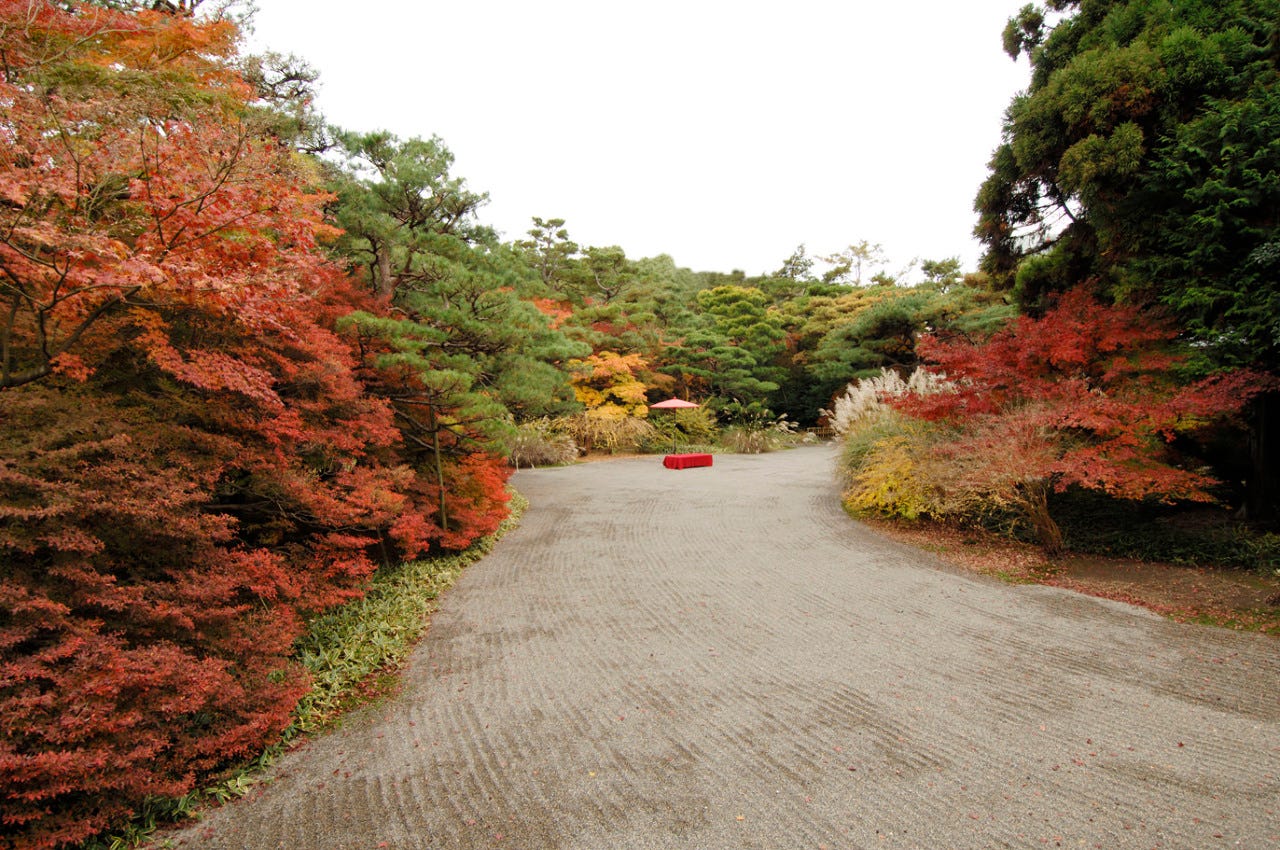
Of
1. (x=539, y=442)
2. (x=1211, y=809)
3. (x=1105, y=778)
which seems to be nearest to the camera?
(x=1211, y=809)

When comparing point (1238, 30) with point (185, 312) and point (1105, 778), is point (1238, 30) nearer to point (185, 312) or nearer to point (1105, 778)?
point (1105, 778)

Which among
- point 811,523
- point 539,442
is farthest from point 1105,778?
point 539,442

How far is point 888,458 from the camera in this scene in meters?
6.38

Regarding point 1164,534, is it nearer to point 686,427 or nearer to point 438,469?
point 438,469

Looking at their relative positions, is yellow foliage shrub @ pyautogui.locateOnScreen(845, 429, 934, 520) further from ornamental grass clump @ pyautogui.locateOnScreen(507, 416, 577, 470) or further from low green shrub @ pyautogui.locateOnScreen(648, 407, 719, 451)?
low green shrub @ pyautogui.locateOnScreen(648, 407, 719, 451)

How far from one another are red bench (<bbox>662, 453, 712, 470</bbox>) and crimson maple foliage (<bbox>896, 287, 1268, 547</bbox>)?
641 cm

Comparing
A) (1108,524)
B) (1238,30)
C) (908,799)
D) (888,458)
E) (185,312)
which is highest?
(1238,30)

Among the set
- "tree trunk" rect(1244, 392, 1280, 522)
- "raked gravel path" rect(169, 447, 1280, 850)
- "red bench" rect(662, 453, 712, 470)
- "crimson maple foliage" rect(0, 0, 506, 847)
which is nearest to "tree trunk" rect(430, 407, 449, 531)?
"raked gravel path" rect(169, 447, 1280, 850)

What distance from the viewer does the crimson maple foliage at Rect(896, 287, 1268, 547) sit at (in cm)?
399

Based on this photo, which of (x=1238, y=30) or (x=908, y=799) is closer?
(x=908, y=799)

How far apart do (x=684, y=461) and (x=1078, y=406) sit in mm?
7850

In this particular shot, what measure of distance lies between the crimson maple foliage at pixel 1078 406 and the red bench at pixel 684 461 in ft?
21.0

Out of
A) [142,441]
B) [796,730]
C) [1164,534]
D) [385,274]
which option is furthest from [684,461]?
[142,441]

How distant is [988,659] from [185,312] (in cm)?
510
